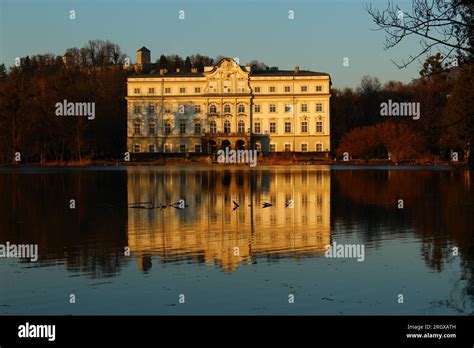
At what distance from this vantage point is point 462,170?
5244 centimetres

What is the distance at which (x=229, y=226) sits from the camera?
18.2 m

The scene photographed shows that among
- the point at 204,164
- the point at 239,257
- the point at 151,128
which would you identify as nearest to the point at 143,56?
the point at 151,128

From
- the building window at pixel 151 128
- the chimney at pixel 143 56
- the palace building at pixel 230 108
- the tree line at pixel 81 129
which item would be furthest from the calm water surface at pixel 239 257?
the chimney at pixel 143 56

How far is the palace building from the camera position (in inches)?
3296

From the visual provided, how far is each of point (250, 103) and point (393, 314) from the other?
75367mm

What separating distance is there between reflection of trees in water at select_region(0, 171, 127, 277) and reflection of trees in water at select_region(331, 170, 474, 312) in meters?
5.98

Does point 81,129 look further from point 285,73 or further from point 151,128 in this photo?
point 285,73

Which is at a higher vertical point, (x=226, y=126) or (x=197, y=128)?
(x=226, y=126)

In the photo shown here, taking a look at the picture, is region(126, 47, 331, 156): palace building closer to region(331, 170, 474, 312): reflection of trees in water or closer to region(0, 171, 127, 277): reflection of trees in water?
region(331, 170, 474, 312): reflection of trees in water

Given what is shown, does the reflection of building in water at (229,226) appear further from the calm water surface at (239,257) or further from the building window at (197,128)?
the building window at (197,128)

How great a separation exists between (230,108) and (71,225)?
66441 mm

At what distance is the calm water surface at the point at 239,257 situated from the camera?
1009 centimetres

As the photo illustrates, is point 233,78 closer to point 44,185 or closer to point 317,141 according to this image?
point 317,141

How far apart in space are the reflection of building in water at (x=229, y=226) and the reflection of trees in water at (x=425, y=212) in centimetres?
109
